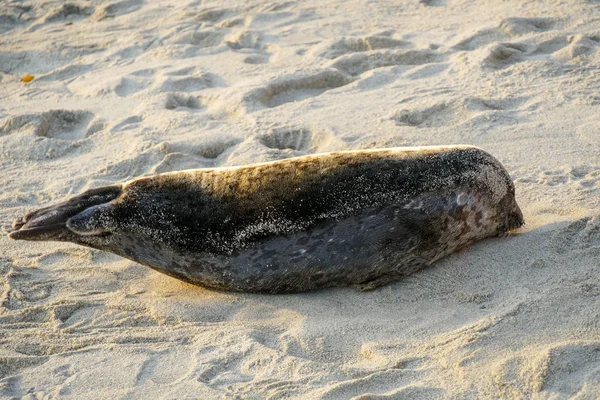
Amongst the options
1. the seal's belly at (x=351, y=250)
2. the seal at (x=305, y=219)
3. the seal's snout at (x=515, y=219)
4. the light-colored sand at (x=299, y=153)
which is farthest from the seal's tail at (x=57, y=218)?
the seal's snout at (x=515, y=219)

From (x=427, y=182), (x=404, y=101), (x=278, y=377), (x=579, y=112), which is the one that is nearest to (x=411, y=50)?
(x=404, y=101)

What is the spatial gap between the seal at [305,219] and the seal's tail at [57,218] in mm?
12

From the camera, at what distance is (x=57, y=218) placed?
14.4 feet

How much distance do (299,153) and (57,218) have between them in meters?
1.80

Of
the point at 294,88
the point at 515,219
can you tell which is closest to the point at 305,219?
the point at 515,219

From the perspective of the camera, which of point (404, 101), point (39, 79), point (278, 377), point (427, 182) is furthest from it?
point (39, 79)

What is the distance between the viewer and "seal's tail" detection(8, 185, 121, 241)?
437 cm

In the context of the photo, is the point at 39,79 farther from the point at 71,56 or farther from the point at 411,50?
the point at 411,50

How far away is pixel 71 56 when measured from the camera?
7.88 metres

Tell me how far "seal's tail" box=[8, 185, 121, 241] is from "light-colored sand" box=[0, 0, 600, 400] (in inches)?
10.9

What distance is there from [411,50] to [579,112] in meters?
1.68

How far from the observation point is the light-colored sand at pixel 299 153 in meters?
3.54

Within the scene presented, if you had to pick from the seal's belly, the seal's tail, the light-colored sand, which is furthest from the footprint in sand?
the seal's belly

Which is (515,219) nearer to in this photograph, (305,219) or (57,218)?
(305,219)
